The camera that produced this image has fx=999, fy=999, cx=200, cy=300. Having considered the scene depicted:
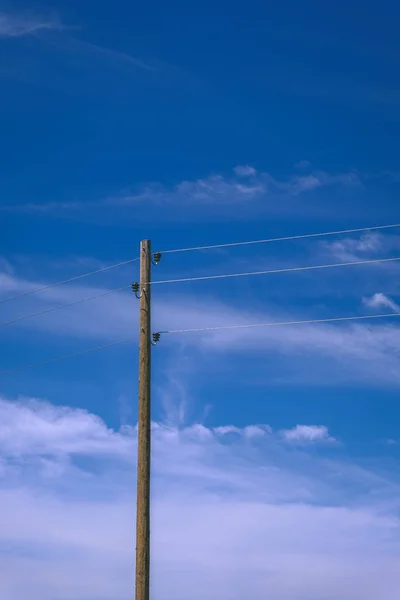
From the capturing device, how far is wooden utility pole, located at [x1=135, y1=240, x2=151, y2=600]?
23359mm

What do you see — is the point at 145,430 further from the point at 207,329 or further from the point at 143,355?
the point at 207,329

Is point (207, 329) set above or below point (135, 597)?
above

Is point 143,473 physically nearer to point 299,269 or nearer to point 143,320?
point 143,320

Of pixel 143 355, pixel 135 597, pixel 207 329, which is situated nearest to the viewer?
pixel 135 597

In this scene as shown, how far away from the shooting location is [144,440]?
24297 mm

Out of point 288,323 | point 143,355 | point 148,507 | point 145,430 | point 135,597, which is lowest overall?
point 135,597

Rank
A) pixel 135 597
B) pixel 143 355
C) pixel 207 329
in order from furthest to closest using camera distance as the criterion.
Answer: pixel 207 329
pixel 143 355
pixel 135 597

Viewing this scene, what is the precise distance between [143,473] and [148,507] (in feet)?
2.68

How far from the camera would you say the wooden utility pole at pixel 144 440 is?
920 inches

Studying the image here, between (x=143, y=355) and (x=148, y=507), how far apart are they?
148 inches

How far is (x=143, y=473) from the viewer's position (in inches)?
947

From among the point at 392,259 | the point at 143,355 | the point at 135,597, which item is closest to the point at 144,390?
the point at 143,355

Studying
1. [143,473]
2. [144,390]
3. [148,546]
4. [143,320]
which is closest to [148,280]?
[143,320]

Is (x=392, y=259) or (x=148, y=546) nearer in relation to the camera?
(x=148, y=546)
